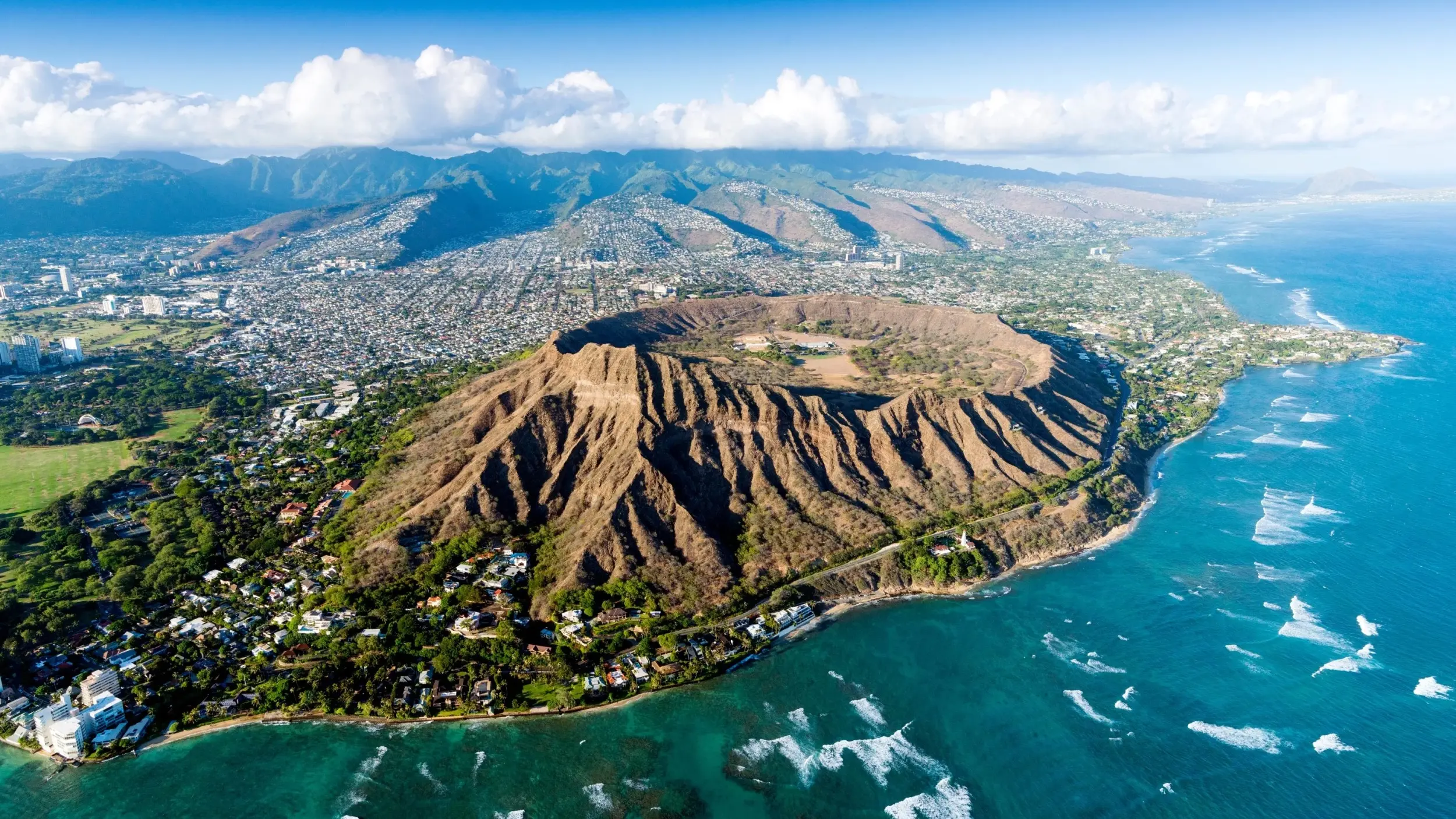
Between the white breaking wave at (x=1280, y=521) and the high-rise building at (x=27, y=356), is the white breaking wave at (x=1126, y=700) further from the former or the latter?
the high-rise building at (x=27, y=356)

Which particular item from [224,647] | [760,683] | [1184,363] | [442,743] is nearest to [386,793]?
[442,743]

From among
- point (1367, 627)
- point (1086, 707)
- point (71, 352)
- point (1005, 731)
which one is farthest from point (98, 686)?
point (71, 352)

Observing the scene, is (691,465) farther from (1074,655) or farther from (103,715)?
(103,715)

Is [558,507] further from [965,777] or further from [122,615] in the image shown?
[965,777]

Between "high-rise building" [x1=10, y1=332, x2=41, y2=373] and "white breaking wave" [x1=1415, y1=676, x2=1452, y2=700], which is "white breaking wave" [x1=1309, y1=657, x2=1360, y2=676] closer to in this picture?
"white breaking wave" [x1=1415, y1=676, x2=1452, y2=700]

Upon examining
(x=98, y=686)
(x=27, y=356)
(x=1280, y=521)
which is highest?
(x=27, y=356)

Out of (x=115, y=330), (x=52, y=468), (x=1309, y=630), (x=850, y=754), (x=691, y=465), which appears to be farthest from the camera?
(x=115, y=330)
